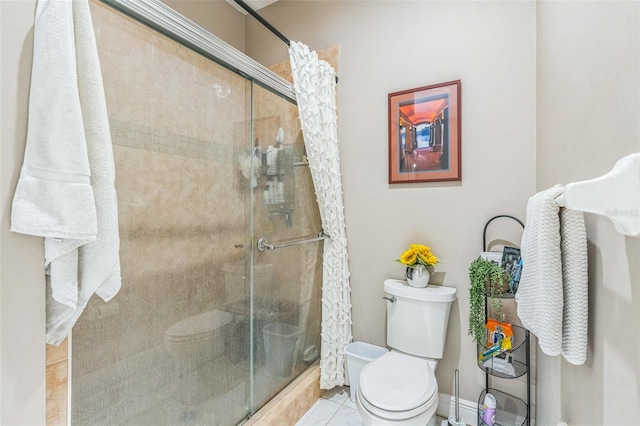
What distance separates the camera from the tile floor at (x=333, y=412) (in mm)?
1701

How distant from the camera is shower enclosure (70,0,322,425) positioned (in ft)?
3.46

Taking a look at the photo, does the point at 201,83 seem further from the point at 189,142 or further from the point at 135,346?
the point at 135,346

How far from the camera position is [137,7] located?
1.06 metres

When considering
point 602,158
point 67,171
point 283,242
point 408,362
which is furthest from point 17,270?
point 408,362

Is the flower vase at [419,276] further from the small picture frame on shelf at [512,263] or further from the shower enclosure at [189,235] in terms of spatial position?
Answer: the shower enclosure at [189,235]

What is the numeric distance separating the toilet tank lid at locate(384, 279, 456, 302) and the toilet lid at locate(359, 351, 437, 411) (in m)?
0.32

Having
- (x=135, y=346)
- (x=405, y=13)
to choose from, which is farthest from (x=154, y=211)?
(x=405, y=13)

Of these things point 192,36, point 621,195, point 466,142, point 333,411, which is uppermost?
point 192,36

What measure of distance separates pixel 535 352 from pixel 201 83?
2130 mm

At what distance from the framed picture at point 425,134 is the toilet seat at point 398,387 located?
1.04 m

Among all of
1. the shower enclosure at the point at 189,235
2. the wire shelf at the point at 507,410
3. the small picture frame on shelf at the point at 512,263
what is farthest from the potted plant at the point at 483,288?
the shower enclosure at the point at 189,235

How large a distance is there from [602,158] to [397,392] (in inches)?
45.7

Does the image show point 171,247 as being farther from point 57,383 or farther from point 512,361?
point 512,361

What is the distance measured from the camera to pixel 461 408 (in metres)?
1.69
